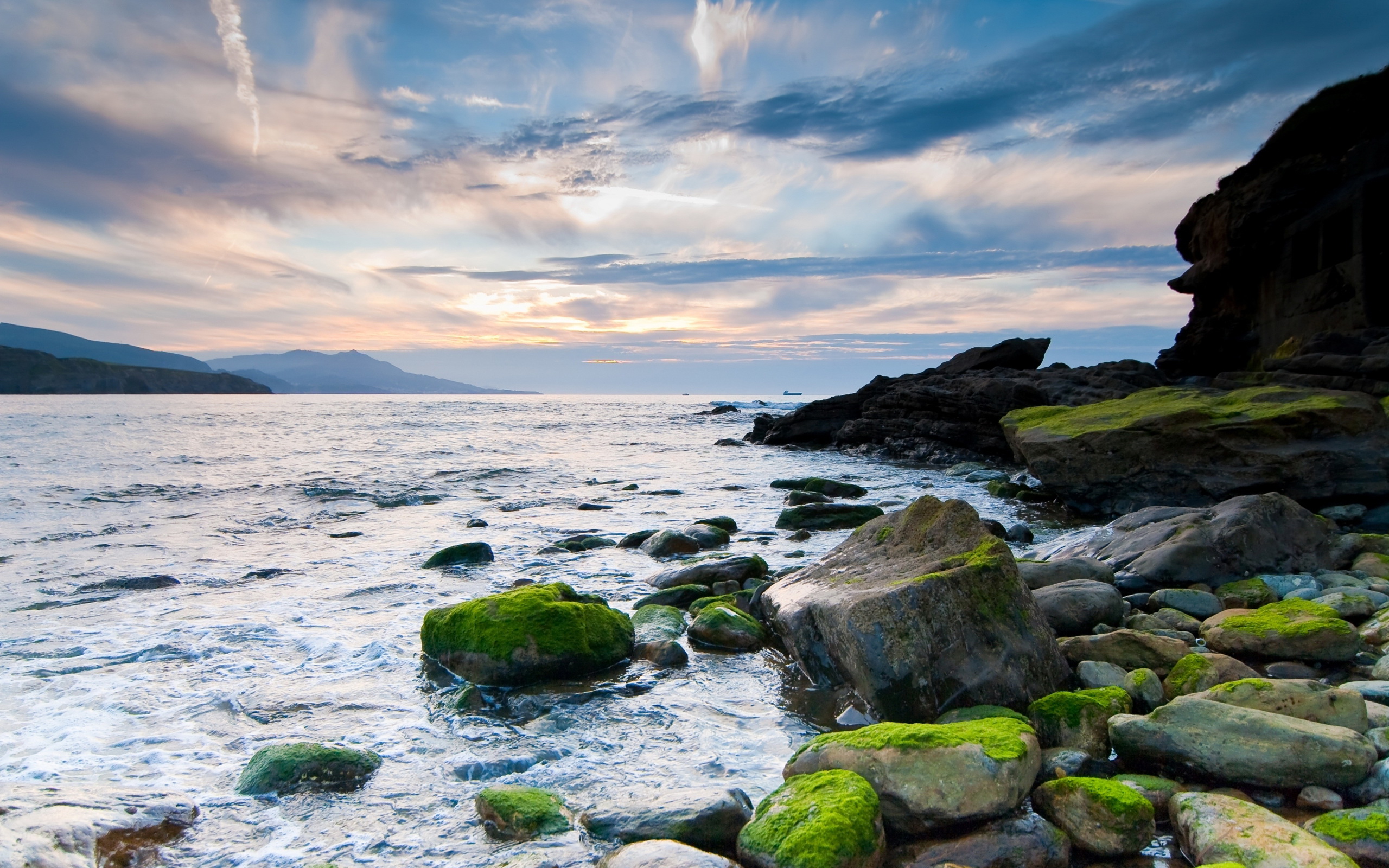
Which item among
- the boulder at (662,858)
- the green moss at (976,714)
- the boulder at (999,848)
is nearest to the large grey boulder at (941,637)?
the green moss at (976,714)

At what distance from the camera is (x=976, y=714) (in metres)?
4.57

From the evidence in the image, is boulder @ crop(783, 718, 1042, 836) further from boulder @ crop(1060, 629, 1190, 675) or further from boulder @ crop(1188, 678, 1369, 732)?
boulder @ crop(1060, 629, 1190, 675)

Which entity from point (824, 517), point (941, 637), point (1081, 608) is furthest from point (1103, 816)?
point (824, 517)

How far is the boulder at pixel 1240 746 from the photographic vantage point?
357cm

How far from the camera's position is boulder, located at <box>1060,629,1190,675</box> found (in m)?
5.11

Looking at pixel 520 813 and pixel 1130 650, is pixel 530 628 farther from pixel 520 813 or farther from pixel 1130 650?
pixel 1130 650

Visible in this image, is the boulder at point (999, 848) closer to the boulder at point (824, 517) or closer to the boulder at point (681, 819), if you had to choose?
the boulder at point (681, 819)

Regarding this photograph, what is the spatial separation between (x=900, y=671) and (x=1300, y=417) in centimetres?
1008

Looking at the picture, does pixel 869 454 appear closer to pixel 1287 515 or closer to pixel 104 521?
pixel 1287 515

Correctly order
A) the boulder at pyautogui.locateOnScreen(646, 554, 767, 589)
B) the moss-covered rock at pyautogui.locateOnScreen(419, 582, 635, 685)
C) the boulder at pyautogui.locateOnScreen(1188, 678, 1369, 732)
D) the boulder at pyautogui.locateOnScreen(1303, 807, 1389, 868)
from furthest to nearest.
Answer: the boulder at pyautogui.locateOnScreen(646, 554, 767, 589) → the moss-covered rock at pyautogui.locateOnScreen(419, 582, 635, 685) → the boulder at pyautogui.locateOnScreen(1188, 678, 1369, 732) → the boulder at pyautogui.locateOnScreen(1303, 807, 1389, 868)

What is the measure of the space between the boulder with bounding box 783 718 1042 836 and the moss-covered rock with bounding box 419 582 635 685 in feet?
8.68

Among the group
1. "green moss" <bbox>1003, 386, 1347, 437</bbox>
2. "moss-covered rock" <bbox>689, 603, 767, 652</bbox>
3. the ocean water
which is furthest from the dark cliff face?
"moss-covered rock" <bbox>689, 603, 767, 652</bbox>

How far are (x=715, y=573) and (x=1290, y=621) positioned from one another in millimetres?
5447

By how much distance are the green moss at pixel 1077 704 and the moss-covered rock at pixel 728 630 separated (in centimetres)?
272
